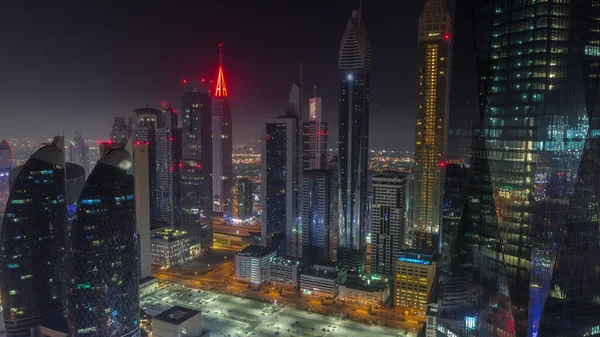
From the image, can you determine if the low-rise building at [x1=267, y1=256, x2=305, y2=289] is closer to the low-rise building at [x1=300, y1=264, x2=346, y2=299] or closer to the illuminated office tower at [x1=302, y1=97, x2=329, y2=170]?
the low-rise building at [x1=300, y1=264, x2=346, y2=299]

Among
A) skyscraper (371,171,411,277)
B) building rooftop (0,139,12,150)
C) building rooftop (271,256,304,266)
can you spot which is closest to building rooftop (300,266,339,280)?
building rooftop (271,256,304,266)

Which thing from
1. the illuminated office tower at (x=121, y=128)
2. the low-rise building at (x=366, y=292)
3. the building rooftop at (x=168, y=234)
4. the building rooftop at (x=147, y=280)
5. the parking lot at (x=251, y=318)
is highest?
the illuminated office tower at (x=121, y=128)

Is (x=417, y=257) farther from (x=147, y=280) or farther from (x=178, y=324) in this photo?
(x=147, y=280)

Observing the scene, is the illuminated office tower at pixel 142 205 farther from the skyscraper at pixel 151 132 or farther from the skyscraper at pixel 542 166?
the skyscraper at pixel 542 166

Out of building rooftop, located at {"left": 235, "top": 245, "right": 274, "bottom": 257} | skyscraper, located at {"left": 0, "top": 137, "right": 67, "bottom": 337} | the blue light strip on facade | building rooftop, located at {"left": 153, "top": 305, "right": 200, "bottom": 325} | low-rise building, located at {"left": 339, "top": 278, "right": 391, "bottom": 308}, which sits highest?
skyscraper, located at {"left": 0, "top": 137, "right": 67, "bottom": 337}

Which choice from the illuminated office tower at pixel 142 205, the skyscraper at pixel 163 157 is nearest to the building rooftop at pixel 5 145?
the illuminated office tower at pixel 142 205

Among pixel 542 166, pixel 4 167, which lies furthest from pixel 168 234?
pixel 542 166
